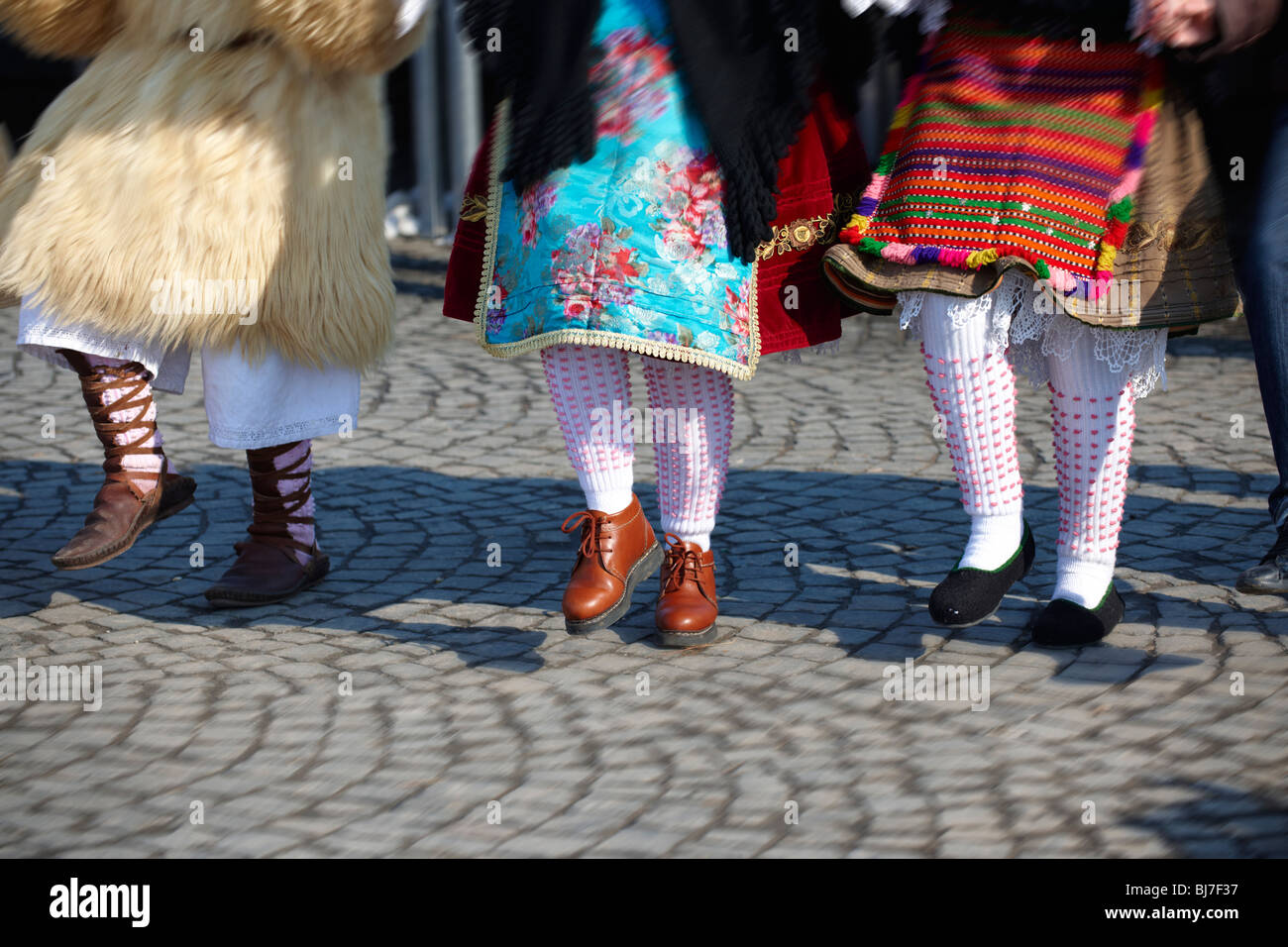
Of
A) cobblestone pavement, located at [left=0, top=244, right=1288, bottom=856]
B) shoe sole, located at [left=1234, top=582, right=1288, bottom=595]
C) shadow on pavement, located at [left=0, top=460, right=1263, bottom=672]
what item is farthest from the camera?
shadow on pavement, located at [left=0, top=460, right=1263, bottom=672]

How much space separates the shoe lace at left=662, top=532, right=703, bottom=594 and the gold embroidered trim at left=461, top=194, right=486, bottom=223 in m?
0.83

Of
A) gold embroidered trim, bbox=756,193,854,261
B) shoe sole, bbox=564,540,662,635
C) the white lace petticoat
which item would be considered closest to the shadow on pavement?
shoe sole, bbox=564,540,662,635

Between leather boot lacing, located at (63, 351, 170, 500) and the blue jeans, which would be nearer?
the blue jeans

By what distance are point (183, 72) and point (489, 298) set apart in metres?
0.95

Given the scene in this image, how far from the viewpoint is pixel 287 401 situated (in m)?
3.77

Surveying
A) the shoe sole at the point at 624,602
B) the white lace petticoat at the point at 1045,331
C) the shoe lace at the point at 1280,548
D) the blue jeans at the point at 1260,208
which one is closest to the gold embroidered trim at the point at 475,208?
the shoe sole at the point at 624,602

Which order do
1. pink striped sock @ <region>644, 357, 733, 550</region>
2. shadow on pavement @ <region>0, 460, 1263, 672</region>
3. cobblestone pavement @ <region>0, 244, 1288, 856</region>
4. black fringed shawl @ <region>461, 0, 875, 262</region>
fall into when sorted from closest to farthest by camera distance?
cobblestone pavement @ <region>0, 244, 1288, 856</region>
black fringed shawl @ <region>461, 0, 875, 262</region>
pink striped sock @ <region>644, 357, 733, 550</region>
shadow on pavement @ <region>0, 460, 1263, 672</region>

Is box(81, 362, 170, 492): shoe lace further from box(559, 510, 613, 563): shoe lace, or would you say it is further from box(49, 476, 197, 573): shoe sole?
box(559, 510, 613, 563): shoe lace

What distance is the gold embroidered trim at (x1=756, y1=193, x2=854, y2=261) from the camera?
3.26 meters

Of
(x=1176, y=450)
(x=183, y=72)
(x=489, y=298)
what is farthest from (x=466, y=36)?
(x=1176, y=450)

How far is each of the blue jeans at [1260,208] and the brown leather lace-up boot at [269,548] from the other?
230cm

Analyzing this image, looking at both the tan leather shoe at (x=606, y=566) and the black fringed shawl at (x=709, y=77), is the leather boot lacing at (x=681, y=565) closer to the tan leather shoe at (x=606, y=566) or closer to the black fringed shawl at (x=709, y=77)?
the tan leather shoe at (x=606, y=566)

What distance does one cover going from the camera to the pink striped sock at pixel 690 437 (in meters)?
3.38

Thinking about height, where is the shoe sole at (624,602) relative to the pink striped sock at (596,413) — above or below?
below
